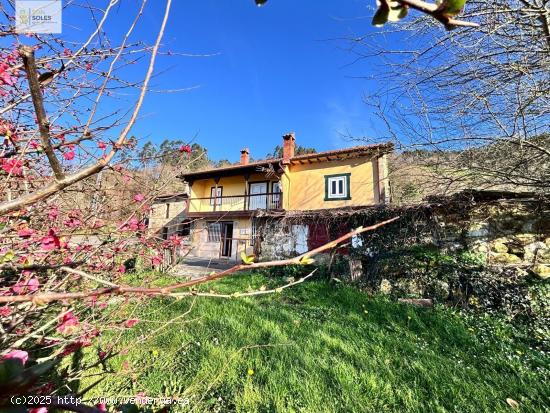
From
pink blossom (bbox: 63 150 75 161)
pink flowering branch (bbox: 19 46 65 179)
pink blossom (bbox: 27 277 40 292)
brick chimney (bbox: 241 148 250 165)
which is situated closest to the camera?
pink flowering branch (bbox: 19 46 65 179)

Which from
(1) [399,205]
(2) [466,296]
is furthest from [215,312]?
(1) [399,205]

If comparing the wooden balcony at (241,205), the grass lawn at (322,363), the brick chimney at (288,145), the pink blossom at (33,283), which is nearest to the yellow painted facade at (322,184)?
the brick chimney at (288,145)

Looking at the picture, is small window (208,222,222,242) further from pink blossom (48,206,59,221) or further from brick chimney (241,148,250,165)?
pink blossom (48,206,59,221)

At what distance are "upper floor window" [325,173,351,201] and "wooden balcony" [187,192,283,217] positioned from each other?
2.58m

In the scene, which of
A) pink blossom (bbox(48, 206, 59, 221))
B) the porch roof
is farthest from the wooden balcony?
pink blossom (bbox(48, 206, 59, 221))

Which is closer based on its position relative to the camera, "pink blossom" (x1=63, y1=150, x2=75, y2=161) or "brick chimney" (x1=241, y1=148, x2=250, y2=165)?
"pink blossom" (x1=63, y1=150, x2=75, y2=161)

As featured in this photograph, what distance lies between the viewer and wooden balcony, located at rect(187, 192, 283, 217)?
54.4 ft

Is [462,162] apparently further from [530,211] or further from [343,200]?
[343,200]

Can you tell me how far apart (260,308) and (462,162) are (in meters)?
4.34

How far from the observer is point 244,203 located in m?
17.6

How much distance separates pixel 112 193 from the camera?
258 centimetres

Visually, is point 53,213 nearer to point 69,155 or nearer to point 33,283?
point 69,155

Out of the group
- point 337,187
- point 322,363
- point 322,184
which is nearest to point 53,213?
point 322,363

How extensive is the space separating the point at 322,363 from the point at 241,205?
1507 cm
